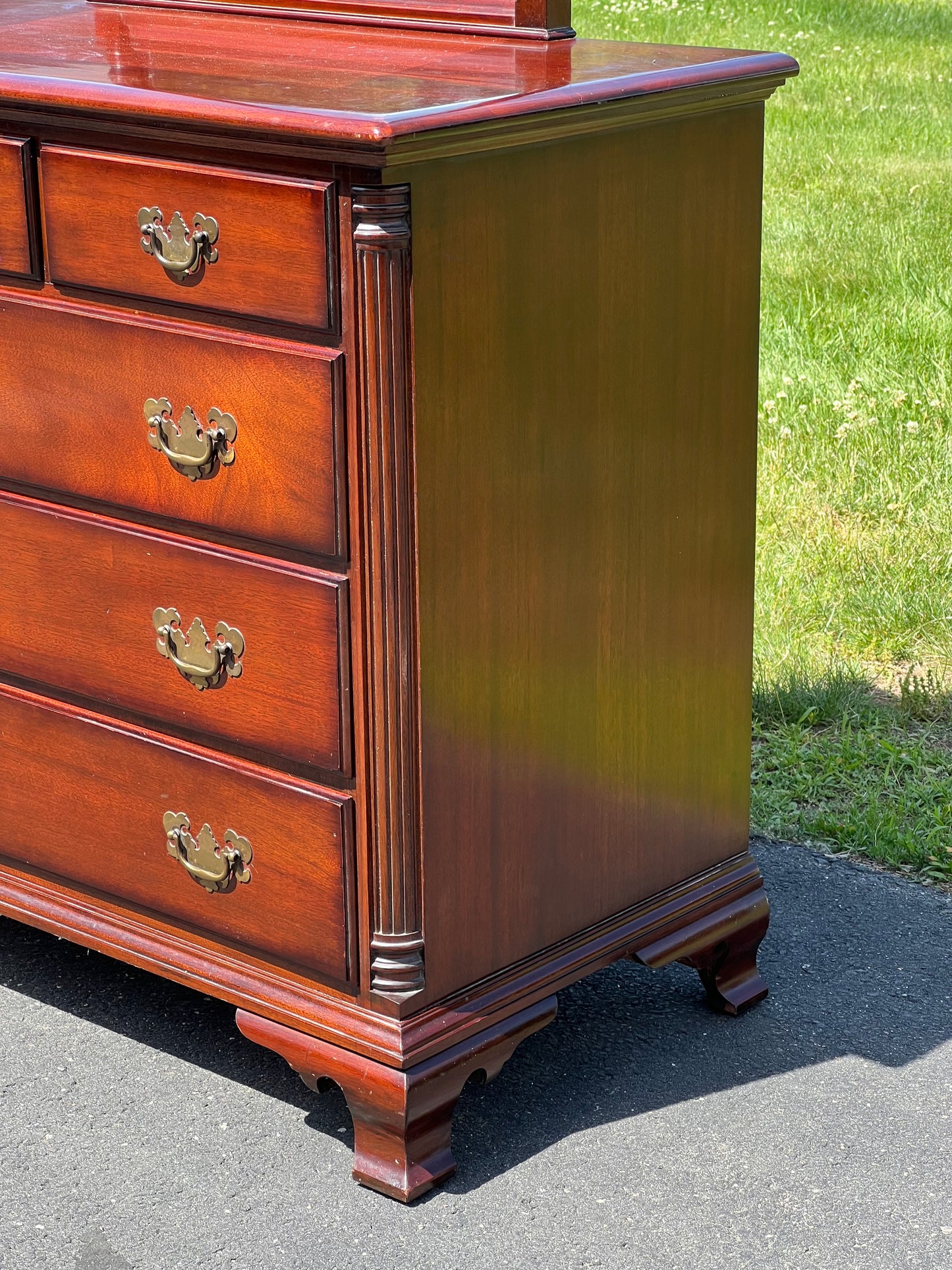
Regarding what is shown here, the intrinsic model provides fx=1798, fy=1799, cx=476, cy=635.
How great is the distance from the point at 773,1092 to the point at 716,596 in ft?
2.17

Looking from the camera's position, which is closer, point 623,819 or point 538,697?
point 538,697

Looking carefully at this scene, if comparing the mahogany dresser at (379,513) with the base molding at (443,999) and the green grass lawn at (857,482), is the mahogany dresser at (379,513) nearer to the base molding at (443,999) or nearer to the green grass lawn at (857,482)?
the base molding at (443,999)

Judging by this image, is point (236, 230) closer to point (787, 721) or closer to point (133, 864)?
point (133, 864)

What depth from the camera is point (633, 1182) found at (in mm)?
2189

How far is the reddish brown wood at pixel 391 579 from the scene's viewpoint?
1869 mm

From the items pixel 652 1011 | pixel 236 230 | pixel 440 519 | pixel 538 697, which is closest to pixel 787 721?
pixel 652 1011

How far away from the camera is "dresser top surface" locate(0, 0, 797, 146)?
1.88 meters

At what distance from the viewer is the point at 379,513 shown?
1.96 m

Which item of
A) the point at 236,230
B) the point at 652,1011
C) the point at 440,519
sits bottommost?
the point at 652,1011

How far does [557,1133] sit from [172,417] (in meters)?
1.02

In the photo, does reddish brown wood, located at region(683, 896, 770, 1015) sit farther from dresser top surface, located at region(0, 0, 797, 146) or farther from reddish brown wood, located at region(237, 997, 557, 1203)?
dresser top surface, located at region(0, 0, 797, 146)

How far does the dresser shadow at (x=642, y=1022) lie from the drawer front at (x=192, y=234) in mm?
1051

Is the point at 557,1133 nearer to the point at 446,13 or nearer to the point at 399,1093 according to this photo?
the point at 399,1093

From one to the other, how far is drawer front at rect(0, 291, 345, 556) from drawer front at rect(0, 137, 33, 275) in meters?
0.05
